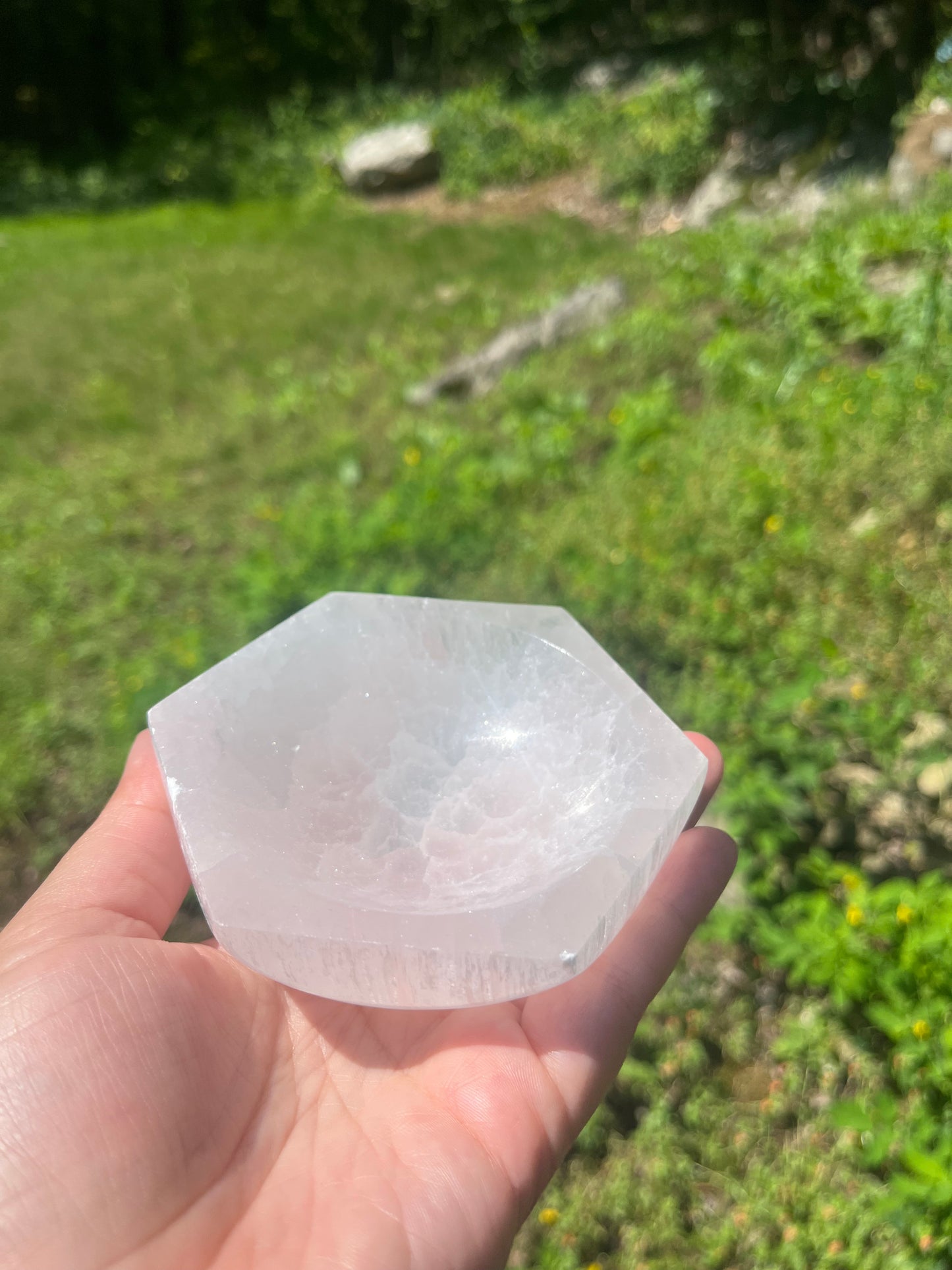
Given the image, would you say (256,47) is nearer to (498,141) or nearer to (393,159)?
(393,159)

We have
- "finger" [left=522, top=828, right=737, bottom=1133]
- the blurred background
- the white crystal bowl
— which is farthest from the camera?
the blurred background

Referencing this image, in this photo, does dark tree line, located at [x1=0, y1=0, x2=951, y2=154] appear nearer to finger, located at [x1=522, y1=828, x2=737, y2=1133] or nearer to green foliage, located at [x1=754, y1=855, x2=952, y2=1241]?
green foliage, located at [x1=754, y1=855, x2=952, y2=1241]

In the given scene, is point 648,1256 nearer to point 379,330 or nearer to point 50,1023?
point 50,1023

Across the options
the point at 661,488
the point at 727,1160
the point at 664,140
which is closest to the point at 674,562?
the point at 661,488

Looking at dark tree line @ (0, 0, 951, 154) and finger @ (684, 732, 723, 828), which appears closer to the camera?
finger @ (684, 732, 723, 828)

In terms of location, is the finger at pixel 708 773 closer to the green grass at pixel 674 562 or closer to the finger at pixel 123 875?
the green grass at pixel 674 562

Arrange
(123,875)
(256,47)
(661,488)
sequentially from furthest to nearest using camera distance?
(256,47) → (661,488) → (123,875)

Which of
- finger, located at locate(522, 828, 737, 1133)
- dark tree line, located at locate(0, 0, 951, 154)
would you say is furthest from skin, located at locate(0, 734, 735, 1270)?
dark tree line, located at locate(0, 0, 951, 154)

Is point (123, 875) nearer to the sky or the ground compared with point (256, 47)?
nearer to the ground
